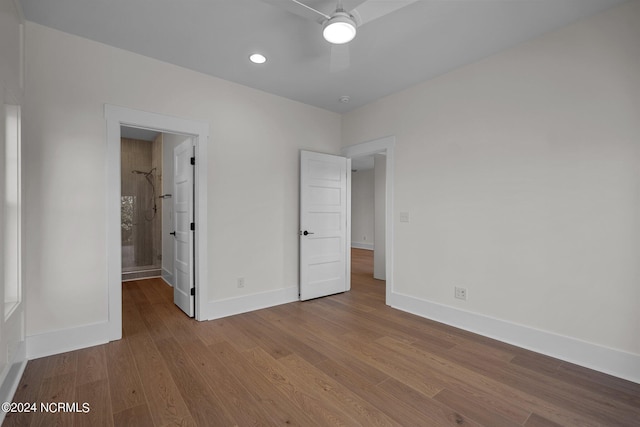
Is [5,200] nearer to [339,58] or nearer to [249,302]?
[249,302]

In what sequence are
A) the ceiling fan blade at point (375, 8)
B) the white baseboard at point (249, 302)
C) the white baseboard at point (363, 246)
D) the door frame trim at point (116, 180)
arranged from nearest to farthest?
the ceiling fan blade at point (375, 8) < the door frame trim at point (116, 180) < the white baseboard at point (249, 302) < the white baseboard at point (363, 246)

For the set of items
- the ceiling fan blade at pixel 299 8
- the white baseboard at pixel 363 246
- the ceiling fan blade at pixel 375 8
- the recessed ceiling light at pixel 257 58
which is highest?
the recessed ceiling light at pixel 257 58

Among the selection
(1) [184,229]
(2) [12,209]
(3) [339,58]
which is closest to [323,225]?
(1) [184,229]

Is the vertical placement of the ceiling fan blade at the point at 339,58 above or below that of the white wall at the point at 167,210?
above

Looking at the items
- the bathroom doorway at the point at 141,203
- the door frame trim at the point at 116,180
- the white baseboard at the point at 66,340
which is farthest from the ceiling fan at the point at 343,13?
the bathroom doorway at the point at 141,203

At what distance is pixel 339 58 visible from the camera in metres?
2.67

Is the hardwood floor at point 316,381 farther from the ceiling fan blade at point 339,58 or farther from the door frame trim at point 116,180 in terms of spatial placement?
the ceiling fan blade at point 339,58

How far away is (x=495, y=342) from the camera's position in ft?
8.99

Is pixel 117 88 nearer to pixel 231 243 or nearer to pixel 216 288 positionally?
pixel 231 243

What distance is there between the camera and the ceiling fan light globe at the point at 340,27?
1769 millimetres

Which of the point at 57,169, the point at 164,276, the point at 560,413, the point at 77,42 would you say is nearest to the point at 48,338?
the point at 57,169

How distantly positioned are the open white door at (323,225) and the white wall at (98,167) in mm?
419

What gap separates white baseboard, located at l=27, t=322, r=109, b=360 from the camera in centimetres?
238

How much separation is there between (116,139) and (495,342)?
401cm
